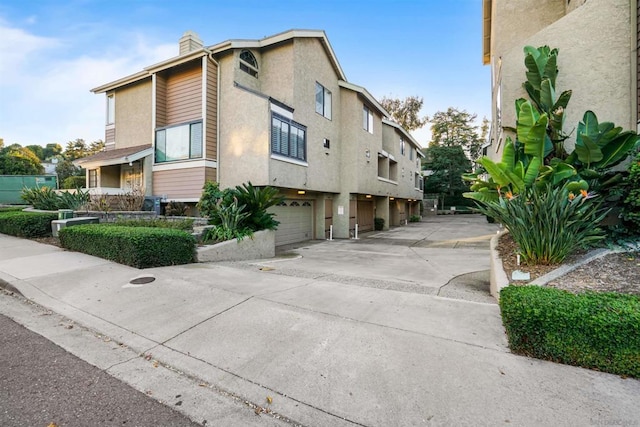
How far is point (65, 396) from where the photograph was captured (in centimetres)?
257

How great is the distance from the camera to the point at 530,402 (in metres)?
2.45

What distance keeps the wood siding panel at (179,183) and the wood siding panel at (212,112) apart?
0.88 m

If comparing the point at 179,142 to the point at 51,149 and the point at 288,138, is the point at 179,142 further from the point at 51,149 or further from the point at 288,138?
the point at 51,149

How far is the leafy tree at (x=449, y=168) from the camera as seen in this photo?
3969 centimetres

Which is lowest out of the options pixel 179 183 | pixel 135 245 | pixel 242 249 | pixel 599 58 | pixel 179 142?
pixel 242 249

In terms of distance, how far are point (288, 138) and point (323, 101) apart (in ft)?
13.9

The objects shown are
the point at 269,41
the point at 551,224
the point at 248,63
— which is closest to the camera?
the point at 551,224

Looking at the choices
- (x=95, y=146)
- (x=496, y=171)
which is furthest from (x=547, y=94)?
(x=95, y=146)

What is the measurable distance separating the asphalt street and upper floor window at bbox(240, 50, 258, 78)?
39.2 feet

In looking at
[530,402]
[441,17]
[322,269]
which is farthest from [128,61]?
[530,402]

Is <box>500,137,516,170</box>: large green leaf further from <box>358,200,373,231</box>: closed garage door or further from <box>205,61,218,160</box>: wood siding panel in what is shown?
<box>358,200,373,231</box>: closed garage door

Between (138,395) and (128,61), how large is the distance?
1752 cm

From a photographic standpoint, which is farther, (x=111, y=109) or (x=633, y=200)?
(x=111, y=109)

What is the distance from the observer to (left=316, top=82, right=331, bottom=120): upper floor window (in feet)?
47.0
